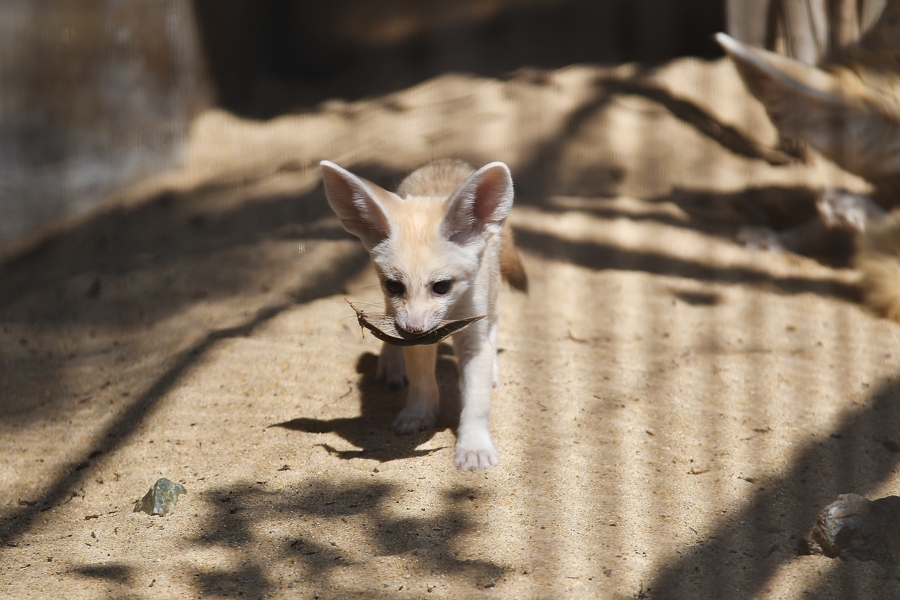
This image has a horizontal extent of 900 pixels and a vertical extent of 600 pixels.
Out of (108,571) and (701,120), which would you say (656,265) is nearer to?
(701,120)

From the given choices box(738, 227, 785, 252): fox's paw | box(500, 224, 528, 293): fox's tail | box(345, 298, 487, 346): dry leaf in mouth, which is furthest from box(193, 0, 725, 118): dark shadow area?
box(345, 298, 487, 346): dry leaf in mouth

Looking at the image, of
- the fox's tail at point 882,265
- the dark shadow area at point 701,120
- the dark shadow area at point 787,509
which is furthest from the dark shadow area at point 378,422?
the dark shadow area at point 701,120

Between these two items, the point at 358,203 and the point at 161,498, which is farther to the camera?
the point at 358,203

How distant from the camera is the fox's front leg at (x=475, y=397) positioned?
9.23 ft

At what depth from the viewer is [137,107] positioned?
590 cm

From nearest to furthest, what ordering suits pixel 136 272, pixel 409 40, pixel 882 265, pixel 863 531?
pixel 863 531
pixel 882 265
pixel 136 272
pixel 409 40

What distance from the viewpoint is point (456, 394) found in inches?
136

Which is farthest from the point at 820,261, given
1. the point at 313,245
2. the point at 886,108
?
the point at 313,245

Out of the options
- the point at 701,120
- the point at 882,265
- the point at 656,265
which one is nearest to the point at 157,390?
the point at 656,265

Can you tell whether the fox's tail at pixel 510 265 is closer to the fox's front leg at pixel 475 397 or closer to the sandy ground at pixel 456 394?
the sandy ground at pixel 456 394

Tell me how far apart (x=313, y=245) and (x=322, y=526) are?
2.27 meters

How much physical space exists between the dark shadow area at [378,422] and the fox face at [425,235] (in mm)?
494

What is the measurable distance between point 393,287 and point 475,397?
1.66ft

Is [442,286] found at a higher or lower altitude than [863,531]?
higher
